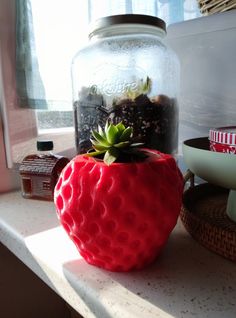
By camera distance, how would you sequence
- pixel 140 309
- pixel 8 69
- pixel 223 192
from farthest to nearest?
pixel 8 69, pixel 223 192, pixel 140 309

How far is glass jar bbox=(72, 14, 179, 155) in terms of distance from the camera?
572 mm

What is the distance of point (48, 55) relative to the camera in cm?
73

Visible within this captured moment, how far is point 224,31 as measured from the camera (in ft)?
2.04

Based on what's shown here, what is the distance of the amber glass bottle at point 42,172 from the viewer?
61 centimetres

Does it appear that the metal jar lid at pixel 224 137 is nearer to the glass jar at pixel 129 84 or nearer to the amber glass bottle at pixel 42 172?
the glass jar at pixel 129 84

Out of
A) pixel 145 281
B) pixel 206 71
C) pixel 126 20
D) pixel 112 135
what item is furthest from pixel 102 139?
pixel 206 71

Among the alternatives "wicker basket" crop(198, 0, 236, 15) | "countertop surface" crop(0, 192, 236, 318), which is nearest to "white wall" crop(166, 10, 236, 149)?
"wicker basket" crop(198, 0, 236, 15)

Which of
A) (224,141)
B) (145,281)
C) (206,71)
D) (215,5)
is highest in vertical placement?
(215,5)

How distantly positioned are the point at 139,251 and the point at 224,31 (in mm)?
516

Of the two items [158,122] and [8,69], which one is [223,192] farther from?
[8,69]

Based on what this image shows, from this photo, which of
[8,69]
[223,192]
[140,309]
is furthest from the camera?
[8,69]

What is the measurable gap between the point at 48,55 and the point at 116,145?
0.49 m

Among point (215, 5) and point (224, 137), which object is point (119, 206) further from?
point (215, 5)

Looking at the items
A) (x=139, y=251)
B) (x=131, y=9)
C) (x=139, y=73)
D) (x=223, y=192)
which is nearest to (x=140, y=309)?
(x=139, y=251)
